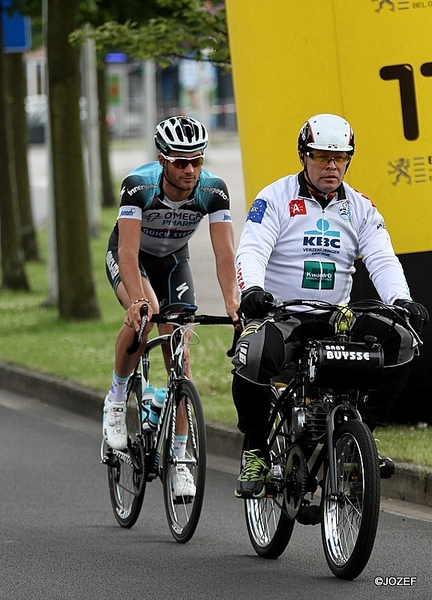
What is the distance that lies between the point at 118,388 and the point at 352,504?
87.1 inches

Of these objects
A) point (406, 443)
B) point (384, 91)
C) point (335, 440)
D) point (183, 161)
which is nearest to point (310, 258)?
point (335, 440)

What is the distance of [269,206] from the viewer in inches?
265

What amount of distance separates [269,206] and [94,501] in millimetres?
2702

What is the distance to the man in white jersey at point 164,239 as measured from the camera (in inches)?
291

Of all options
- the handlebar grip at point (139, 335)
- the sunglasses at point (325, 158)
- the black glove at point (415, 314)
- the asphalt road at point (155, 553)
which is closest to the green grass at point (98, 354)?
the asphalt road at point (155, 553)

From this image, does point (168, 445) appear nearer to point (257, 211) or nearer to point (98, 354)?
point (257, 211)

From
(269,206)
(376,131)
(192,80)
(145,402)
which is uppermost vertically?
(192,80)

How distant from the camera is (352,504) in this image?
6.09m

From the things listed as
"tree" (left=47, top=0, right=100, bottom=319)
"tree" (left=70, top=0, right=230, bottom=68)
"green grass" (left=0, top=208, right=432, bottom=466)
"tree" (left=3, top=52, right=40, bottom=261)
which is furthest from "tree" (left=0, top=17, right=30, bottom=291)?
"tree" (left=70, top=0, right=230, bottom=68)

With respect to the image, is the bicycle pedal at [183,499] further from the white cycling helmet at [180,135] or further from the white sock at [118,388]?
the white cycling helmet at [180,135]

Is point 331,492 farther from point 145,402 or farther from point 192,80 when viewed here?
point 192,80

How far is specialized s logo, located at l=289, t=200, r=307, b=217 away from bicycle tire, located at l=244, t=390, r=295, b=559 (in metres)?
0.83

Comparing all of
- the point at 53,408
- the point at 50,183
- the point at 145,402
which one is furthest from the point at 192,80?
the point at 145,402

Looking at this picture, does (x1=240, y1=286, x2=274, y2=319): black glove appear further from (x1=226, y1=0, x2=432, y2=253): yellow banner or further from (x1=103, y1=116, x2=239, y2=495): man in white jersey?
(x1=226, y1=0, x2=432, y2=253): yellow banner
